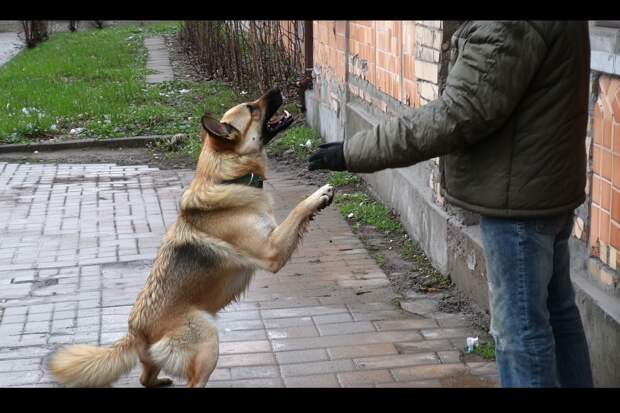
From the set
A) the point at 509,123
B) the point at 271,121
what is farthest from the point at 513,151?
the point at 271,121

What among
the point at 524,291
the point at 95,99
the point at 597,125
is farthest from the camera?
the point at 95,99

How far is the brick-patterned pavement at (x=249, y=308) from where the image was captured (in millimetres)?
4820

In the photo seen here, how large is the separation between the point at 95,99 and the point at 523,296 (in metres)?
12.1

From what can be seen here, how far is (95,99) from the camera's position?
14.4 metres

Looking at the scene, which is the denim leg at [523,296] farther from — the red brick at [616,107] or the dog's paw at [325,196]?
the dog's paw at [325,196]

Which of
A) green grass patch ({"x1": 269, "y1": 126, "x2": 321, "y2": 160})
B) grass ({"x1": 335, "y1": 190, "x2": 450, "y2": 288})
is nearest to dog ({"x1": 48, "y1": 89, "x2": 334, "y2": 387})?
grass ({"x1": 335, "y1": 190, "x2": 450, "y2": 288})

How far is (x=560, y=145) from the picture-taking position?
3.19 metres

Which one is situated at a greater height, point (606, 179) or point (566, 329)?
point (606, 179)

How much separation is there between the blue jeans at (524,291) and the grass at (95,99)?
8882mm

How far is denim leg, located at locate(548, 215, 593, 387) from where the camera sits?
11.6ft

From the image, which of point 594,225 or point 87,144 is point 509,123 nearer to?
point 594,225

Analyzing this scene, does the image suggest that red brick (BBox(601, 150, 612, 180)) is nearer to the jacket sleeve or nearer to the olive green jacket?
the olive green jacket

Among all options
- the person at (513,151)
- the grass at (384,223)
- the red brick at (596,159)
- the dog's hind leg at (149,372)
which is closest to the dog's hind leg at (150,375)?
the dog's hind leg at (149,372)

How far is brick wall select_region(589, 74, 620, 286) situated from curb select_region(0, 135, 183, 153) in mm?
8198
